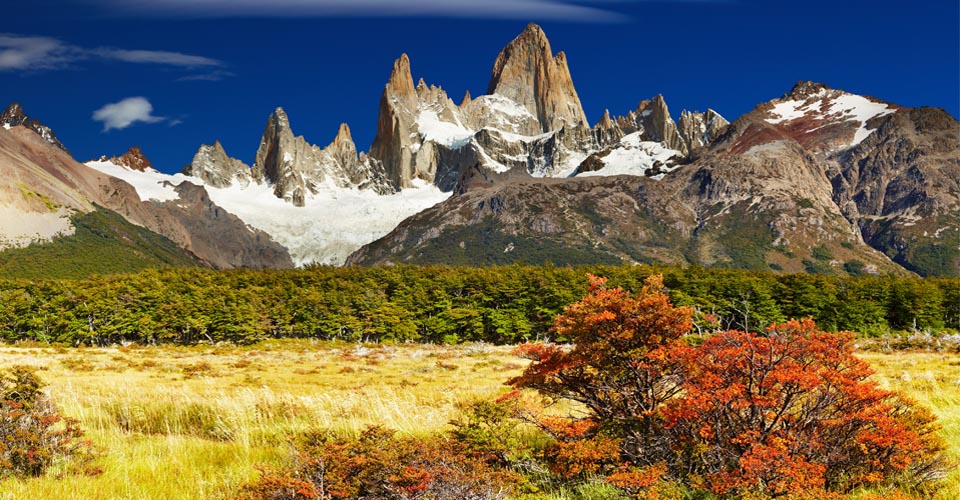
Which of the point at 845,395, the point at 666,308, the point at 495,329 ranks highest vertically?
the point at 666,308

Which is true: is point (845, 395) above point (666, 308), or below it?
below

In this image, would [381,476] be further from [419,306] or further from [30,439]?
[419,306]

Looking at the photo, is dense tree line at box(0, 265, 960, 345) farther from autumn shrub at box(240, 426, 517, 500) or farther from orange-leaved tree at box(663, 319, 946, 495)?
autumn shrub at box(240, 426, 517, 500)

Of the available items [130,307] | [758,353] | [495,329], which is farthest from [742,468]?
[130,307]

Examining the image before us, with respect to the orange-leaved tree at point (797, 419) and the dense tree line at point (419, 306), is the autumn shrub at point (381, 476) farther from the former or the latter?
the dense tree line at point (419, 306)

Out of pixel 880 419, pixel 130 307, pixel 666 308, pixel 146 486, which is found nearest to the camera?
pixel 880 419

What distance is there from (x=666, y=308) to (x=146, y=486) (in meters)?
7.60

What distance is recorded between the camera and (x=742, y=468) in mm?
6895

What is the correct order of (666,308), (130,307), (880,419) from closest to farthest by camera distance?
(880,419)
(666,308)
(130,307)

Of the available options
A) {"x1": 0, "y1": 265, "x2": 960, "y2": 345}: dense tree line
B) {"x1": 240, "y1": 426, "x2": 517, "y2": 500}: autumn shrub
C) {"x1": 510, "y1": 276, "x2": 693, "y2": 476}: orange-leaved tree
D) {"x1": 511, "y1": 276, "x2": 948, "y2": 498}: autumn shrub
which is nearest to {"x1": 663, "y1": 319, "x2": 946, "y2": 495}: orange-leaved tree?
{"x1": 511, "y1": 276, "x2": 948, "y2": 498}: autumn shrub

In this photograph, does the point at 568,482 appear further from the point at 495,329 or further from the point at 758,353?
the point at 495,329

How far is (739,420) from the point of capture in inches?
295

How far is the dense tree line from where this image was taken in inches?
3568

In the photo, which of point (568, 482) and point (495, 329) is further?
point (495, 329)
